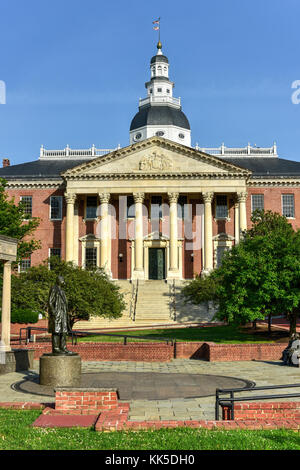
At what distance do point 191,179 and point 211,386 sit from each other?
39.0 meters

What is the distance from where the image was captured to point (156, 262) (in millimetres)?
55250

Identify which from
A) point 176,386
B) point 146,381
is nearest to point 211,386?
point 176,386

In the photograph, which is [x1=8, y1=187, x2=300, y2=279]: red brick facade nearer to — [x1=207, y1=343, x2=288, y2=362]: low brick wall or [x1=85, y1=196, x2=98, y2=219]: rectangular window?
[x1=85, y1=196, x2=98, y2=219]: rectangular window

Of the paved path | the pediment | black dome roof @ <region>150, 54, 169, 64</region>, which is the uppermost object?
black dome roof @ <region>150, 54, 169, 64</region>

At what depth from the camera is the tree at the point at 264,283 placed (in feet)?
83.0

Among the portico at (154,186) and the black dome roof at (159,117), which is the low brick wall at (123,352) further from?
the black dome roof at (159,117)

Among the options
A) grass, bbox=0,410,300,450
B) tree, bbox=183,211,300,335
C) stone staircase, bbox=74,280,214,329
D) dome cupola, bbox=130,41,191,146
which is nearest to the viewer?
grass, bbox=0,410,300,450

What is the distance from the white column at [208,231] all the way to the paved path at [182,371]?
29.4 m

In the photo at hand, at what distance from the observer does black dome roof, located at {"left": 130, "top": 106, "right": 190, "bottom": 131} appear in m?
76.6

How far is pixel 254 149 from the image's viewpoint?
63.6 meters

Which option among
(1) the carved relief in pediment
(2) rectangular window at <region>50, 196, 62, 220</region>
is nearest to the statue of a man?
(1) the carved relief in pediment

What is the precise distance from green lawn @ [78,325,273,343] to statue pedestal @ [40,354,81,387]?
12.9 metres

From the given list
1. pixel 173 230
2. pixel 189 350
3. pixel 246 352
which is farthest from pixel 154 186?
pixel 246 352

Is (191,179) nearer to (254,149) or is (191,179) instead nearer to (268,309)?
(254,149)
